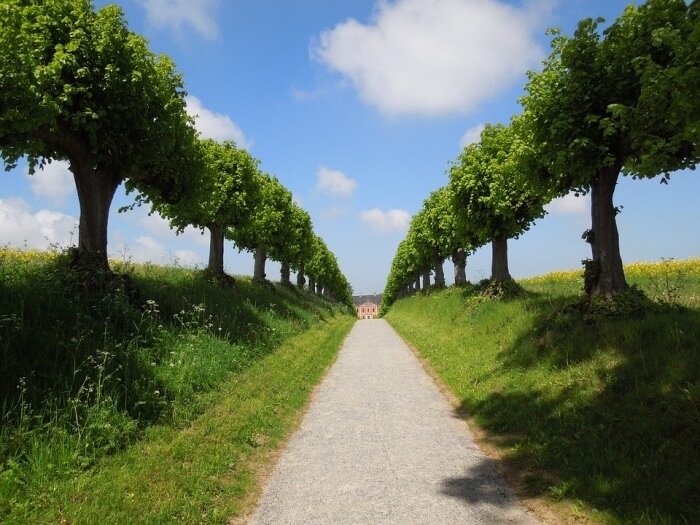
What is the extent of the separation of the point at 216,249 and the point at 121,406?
17.3 metres

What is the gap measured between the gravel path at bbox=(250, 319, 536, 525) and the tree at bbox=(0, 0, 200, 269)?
7.91 meters

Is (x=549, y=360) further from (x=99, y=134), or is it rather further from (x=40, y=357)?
(x=99, y=134)

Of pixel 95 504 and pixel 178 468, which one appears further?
pixel 178 468

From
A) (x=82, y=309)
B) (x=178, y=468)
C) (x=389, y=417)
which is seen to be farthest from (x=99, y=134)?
(x=389, y=417)

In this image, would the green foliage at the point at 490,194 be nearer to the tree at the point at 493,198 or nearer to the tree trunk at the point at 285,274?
the tree at the point at 493,198

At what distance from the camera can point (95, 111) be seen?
11.9 metres

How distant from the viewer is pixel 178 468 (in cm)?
668

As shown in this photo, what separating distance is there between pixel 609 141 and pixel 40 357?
43.4ft

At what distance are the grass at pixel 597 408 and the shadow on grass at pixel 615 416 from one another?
2 centimetres

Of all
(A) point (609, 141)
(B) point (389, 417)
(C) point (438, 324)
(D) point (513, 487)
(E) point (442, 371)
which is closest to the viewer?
(D) point (513, 487)

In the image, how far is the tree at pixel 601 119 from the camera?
34.2 ft

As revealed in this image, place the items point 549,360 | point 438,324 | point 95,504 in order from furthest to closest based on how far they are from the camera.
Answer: point 438,324
point 549,360
point 95,504

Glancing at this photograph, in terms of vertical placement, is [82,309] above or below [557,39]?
below

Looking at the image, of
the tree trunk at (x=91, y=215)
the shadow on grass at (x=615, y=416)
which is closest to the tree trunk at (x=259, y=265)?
the tree trunk at (x=91, y=215)
